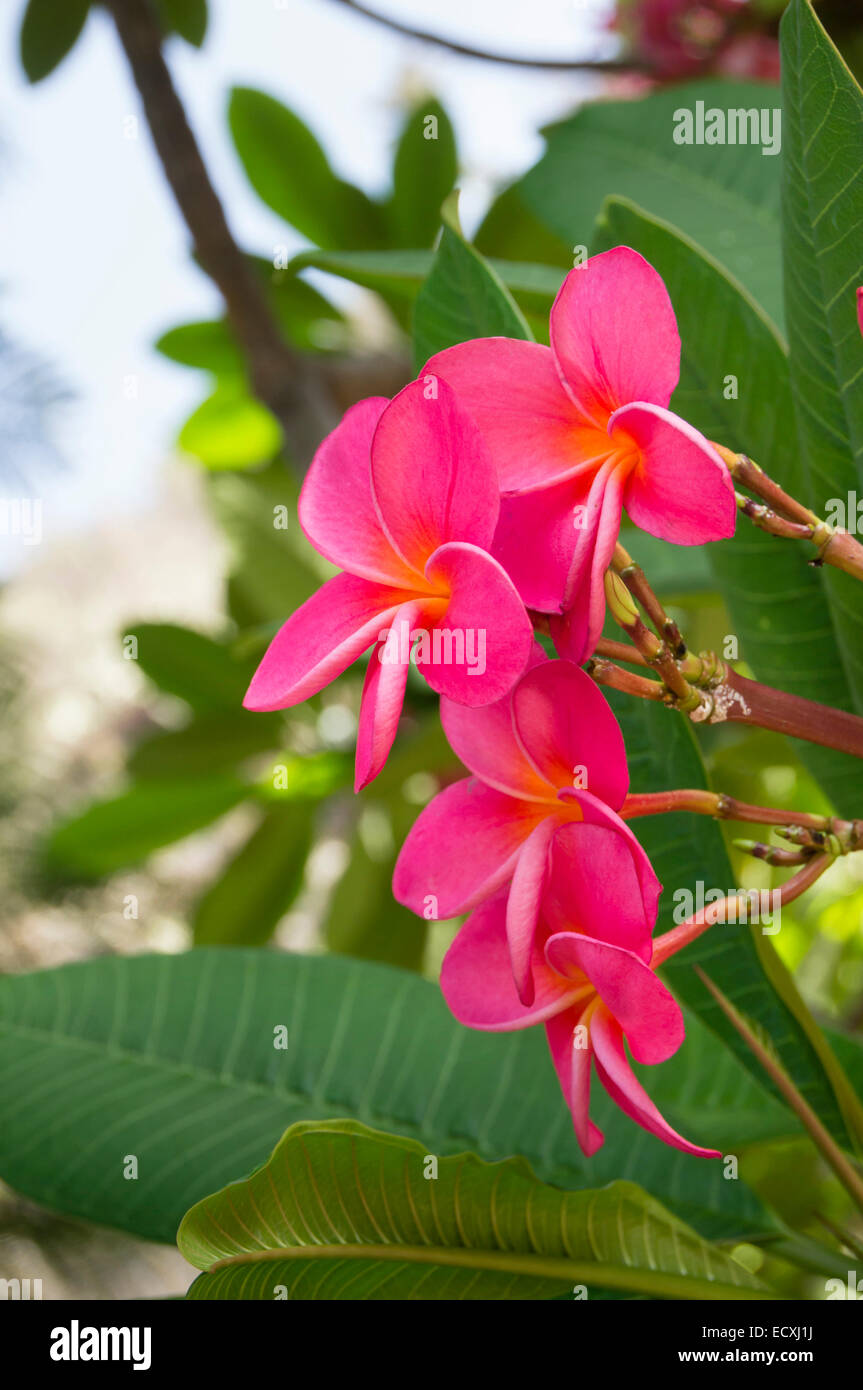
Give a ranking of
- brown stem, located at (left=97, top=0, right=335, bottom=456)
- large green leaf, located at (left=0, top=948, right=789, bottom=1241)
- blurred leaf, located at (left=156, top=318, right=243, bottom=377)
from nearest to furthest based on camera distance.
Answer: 1. large green leaf, located at (left=0, top=948, right=789, bottom=1241)
2. brown stem, located at (left=97, top=0, right=335, bottom=456)
3. blurred leaf, located at (left=156, top=318, right=243, bottom=377)

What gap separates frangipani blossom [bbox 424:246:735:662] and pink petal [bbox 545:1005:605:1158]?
0.11m

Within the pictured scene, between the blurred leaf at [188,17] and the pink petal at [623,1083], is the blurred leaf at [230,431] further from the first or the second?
the pink petal at [623,1083]

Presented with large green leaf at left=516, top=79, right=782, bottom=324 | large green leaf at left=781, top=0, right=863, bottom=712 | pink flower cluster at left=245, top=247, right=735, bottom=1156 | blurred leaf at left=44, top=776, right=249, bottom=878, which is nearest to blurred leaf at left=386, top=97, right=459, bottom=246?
large green leaf at left=516, top=79, right=782, bottom=324

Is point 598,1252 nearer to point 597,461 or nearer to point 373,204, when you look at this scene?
point 597,461

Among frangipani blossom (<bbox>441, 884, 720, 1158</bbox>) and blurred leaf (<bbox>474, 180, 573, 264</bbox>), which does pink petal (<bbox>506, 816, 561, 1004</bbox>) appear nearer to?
frangipani blossom (<bbox>441, 884, 720, 1158</bbox>)

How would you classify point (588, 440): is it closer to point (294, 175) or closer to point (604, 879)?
point (604, 879)

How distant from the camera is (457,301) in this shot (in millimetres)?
462

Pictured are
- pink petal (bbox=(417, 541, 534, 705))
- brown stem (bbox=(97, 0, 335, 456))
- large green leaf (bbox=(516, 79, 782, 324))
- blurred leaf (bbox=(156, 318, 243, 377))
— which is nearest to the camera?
pink petal (bbox=(417, 541, 534, 705))

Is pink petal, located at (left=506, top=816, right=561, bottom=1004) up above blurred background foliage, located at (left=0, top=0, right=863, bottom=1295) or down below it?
below

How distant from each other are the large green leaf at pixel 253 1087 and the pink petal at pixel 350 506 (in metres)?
0.34

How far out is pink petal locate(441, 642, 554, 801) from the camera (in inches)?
12.8

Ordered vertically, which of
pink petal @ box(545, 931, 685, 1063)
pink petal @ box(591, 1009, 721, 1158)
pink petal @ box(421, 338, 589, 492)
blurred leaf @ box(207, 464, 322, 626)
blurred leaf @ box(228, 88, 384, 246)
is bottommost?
pink petal @ box(591, 1009, 721, 1158)
